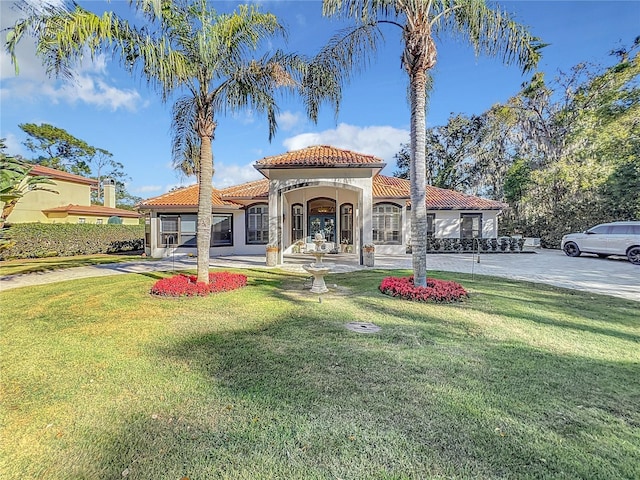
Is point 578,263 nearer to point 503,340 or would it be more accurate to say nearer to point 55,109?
point 503,340

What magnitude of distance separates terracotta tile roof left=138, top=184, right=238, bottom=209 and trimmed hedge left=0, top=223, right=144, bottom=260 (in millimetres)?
6230

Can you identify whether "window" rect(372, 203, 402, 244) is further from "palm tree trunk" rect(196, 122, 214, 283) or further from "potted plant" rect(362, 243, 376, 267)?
→ "palm tree trunk" rect(196, 122, 214, 283)

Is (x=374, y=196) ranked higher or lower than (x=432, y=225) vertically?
higher

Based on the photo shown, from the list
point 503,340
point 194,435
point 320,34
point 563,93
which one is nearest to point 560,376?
point 503,340

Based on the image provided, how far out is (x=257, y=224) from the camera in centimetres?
2050

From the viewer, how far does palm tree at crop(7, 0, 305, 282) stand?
636cm

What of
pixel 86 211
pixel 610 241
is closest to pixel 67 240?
pixel 86 211

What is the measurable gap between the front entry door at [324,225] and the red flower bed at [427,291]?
11774mm

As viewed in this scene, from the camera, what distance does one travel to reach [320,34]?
9219mm

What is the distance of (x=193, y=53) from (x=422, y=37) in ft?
20.2

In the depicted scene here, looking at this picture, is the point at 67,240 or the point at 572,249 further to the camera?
the point at 67,240

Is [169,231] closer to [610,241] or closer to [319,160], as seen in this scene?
[319,160]

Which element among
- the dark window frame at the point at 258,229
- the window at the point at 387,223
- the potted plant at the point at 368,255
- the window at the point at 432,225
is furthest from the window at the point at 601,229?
the dark window frame at the point at 258,229

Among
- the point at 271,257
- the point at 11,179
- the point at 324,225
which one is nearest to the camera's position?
the point at 11,179
